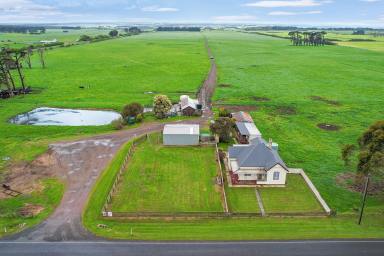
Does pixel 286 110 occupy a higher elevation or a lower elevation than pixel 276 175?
higher

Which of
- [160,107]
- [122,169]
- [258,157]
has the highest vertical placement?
[160,107]

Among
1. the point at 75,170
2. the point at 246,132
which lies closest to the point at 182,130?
the point at 246,132

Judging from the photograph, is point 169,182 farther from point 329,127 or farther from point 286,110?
point 286,110

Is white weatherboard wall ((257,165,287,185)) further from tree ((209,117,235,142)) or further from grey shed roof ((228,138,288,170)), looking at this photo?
tree ((209,117,235,142))

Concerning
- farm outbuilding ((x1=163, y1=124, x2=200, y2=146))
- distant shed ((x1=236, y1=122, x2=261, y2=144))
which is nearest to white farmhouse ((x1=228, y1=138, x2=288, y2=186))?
distant shed ((x1=236, y1=122, x2=261, y2=144))

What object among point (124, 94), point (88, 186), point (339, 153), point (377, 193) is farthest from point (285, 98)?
point (88, 186)

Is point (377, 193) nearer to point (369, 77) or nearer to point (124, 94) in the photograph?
point (124, 94)
